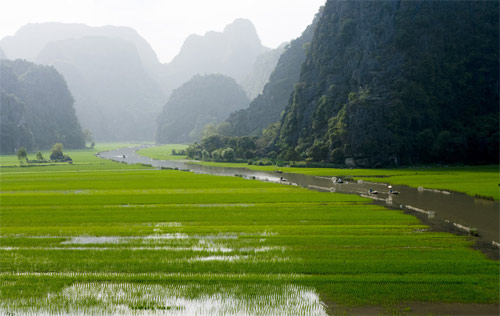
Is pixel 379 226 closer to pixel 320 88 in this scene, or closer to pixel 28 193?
pixel 28 193

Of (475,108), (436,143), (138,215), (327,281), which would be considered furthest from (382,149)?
(327,281)

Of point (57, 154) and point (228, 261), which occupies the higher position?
point (57, 154)

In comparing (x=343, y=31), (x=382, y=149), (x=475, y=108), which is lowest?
(x=382, y=149)

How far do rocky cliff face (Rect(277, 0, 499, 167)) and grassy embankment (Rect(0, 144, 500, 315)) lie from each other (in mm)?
73115

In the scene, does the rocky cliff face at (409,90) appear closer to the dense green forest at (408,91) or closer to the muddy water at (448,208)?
the dense green forest at (408,91)

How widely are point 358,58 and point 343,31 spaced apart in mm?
15716

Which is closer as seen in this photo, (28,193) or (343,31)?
(28,193)

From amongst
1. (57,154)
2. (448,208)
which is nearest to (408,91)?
(448,208)

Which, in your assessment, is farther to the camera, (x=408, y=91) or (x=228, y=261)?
(x=408, y=91)

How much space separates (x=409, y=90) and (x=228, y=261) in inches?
4147

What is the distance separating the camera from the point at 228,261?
23031 mm

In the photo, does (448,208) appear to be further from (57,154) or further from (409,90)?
(57,154)

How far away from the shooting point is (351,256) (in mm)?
23531

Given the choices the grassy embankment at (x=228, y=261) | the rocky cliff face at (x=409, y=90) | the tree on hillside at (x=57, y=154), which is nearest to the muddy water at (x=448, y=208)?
the grassy embankment at (x=228, y=261)
